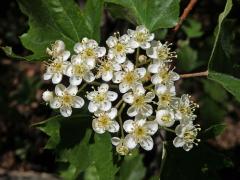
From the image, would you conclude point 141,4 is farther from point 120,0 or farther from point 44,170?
point 44,170

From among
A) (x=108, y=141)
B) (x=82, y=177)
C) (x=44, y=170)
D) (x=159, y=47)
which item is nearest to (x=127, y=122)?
(x=108, y=141)

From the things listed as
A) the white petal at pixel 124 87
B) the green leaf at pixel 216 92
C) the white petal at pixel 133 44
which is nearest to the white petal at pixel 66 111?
the white petal at pixel 124 87

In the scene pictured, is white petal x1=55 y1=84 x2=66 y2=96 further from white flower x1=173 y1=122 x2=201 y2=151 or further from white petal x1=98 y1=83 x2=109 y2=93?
white flower x1=173 y1=122 x2=201 y2=151

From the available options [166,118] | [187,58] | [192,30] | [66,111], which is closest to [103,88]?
[66,111]

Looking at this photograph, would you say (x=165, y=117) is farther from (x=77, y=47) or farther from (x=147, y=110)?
(x=77, y=47)

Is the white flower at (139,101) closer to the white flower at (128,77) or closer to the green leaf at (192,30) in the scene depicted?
the white flower at (128,77)

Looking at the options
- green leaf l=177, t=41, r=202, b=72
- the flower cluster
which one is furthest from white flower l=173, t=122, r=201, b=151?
green leaf l=177, t=41, r=202, b=72
